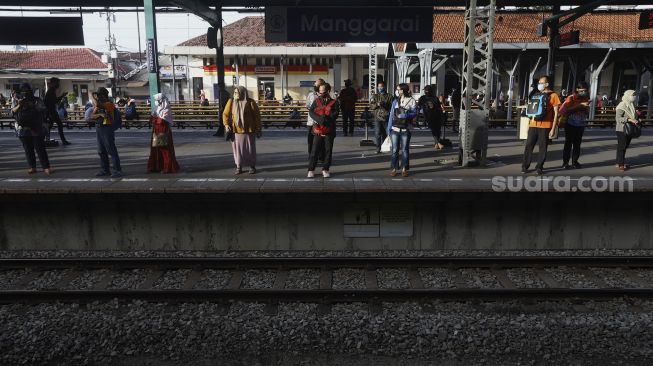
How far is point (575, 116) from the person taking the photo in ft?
29.8

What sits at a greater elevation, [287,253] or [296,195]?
[296,195]

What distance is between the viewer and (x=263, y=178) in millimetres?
8234

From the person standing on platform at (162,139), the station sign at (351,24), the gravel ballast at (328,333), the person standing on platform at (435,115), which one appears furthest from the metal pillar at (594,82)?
the person standing on platform at (162,139)

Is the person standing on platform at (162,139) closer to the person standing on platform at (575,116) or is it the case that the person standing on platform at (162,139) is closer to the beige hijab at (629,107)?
the person standing on platform at (575,116)

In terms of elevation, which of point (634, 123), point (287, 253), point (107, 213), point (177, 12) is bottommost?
point (287, 253)

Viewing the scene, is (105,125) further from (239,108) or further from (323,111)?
(323,111)

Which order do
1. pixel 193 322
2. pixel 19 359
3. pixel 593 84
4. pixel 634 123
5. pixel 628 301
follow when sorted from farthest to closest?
pixel 593 84 < pixel 634 123 < pixel 628 301 < pixel 193 322 < pixel 19 359

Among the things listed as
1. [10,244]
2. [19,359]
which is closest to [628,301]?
[19,359]

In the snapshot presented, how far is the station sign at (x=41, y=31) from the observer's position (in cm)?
1189

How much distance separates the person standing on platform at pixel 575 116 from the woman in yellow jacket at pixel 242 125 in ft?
18.3

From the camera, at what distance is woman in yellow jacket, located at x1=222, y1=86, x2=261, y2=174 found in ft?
27.6

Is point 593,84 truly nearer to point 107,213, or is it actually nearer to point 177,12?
point 177,12

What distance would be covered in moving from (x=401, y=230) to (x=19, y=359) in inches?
207

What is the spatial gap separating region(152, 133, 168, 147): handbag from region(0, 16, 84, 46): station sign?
5435 mm
